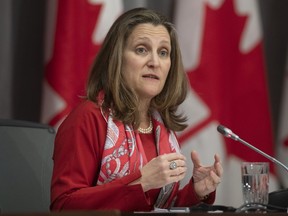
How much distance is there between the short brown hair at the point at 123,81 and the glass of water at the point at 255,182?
405 mm

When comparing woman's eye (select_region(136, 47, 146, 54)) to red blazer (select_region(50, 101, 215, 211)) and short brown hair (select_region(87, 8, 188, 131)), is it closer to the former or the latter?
short brown hair (select_region(87, 8, 188, 131))

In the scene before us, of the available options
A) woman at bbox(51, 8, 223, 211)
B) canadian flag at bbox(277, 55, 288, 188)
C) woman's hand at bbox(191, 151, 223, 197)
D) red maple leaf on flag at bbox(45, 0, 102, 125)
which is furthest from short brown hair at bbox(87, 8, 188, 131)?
canadian flag at bbox(277, 55, 288, 188)

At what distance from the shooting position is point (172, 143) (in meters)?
2.16

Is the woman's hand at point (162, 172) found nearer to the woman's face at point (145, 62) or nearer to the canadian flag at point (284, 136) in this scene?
the woman's face at point (145, 62)

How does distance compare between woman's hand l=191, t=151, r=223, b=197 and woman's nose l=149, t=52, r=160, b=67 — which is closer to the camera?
woman's hand l=191, t=151, r=223, b=197

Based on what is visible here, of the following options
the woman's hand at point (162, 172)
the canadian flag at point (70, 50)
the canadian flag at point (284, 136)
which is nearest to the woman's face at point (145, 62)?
the woman's hand at point (162, 172)

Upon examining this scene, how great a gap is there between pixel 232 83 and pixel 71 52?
642 millimetres

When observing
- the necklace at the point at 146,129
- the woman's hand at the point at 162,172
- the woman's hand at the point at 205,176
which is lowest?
the woman's hand at the point at 205,176

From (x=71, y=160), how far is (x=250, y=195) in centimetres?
49

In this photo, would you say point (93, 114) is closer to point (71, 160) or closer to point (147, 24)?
point (71, 160)

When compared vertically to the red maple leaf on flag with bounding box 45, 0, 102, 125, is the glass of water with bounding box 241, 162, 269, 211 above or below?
below

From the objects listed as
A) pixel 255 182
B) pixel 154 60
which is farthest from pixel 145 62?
pixel 255 182

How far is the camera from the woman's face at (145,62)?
207 centimetres

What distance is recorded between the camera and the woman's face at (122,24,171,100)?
207cm
